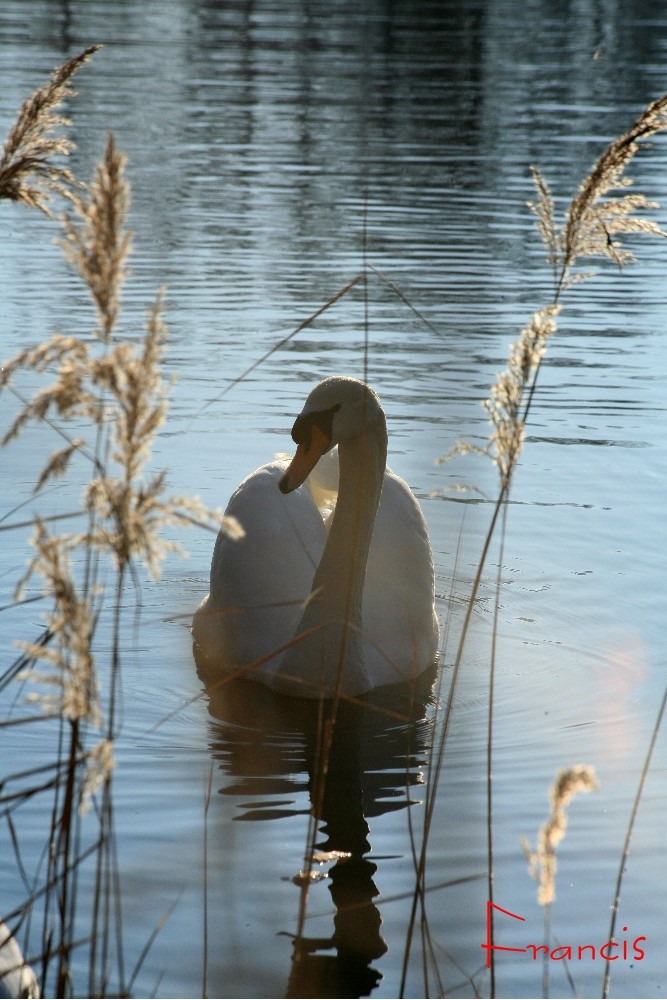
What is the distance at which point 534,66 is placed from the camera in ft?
→ 113

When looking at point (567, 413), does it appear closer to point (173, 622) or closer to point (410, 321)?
point (410, 321)

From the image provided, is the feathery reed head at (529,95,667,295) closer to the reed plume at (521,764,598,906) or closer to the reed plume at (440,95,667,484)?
the reed plume at (440,95,667,484)

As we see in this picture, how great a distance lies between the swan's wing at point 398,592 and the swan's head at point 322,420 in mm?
793

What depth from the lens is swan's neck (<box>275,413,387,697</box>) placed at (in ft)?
20.1

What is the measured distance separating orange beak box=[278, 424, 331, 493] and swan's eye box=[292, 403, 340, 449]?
1 centimetres

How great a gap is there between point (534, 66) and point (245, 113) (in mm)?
12030

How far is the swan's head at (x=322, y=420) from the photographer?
605 centimetres

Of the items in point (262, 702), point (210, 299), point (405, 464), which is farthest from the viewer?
point (210, 299)

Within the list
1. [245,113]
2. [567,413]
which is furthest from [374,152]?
[567,413]

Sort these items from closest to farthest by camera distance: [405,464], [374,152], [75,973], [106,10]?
[75,973]
[405,464]
[374,152]
[106,10]

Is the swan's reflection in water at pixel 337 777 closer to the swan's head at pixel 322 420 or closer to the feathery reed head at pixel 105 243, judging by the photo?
the swan's head at pixel 322 420

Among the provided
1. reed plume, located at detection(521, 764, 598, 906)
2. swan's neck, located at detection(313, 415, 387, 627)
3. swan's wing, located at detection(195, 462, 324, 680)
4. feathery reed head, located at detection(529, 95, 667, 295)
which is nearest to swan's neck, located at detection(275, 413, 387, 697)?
swan's neck, located at detection(313, 415, 387, 627)

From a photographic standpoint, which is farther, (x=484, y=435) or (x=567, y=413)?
(x=567, y=413)
